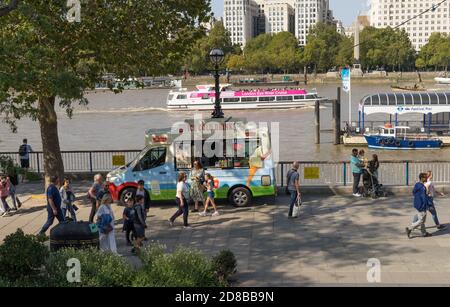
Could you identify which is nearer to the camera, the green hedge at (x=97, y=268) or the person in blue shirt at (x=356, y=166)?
the green hedge at (x=97, y=268)

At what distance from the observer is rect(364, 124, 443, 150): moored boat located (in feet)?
126

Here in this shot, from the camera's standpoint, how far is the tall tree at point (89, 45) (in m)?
14.6

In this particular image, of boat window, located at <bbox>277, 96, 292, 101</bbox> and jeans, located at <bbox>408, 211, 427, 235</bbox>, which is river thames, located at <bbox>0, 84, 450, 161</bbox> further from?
jeans, located at <bbox>408, 211, 427, 235</bbox>

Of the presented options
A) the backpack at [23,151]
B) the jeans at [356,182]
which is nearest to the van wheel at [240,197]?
the jeans at [356,182]

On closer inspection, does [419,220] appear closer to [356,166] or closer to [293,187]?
[293,187]

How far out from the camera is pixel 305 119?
202ft

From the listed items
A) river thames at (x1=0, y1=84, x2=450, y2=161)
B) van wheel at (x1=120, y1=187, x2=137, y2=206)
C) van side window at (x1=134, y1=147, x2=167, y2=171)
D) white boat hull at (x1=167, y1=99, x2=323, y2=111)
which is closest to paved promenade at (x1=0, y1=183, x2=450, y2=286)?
van wheel at (x1=120, y1=187, x2=137, y2=206)

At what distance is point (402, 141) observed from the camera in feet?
126

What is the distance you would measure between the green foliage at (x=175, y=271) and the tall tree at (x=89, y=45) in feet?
18.4

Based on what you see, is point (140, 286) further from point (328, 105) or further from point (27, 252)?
point (328, 105)

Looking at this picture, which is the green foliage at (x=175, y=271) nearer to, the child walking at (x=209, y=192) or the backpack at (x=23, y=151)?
the child walking at (x=209, y=192)

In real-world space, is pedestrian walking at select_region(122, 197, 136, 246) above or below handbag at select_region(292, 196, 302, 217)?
above

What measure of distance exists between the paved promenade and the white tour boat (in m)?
54.3
